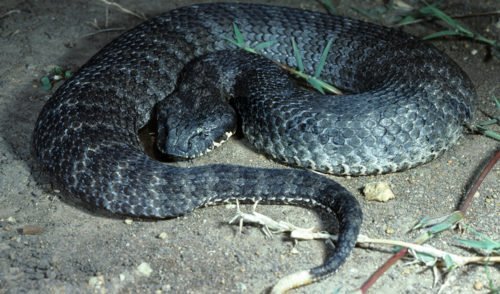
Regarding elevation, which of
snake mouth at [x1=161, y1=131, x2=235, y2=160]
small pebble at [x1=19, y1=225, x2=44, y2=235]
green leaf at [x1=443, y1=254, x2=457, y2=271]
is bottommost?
small pebble at [x1=19, y1=225, x2=44, y2=235]

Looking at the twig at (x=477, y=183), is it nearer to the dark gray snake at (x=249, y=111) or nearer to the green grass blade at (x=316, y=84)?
the dark gray snake at (x=249, y=111)

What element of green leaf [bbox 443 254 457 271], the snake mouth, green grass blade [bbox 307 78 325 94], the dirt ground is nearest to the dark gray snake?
the snake mouth

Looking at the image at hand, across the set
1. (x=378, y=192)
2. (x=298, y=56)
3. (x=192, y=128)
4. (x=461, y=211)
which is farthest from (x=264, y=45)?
(x=461, y=211)

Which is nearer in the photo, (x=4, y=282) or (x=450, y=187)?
(x=4, y=282)

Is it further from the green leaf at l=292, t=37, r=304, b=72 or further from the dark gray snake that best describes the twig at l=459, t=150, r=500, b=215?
the green leaf at l=292, t=37, r=304, b=72

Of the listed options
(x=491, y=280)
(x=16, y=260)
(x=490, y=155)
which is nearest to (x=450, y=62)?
(x=490, y=155)

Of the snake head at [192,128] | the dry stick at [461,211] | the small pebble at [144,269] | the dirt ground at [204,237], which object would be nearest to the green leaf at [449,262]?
the dirt ground at [204,237]

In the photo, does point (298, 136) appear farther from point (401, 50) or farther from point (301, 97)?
point (401, 50)

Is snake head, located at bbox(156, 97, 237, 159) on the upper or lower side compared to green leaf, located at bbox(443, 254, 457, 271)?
lower
